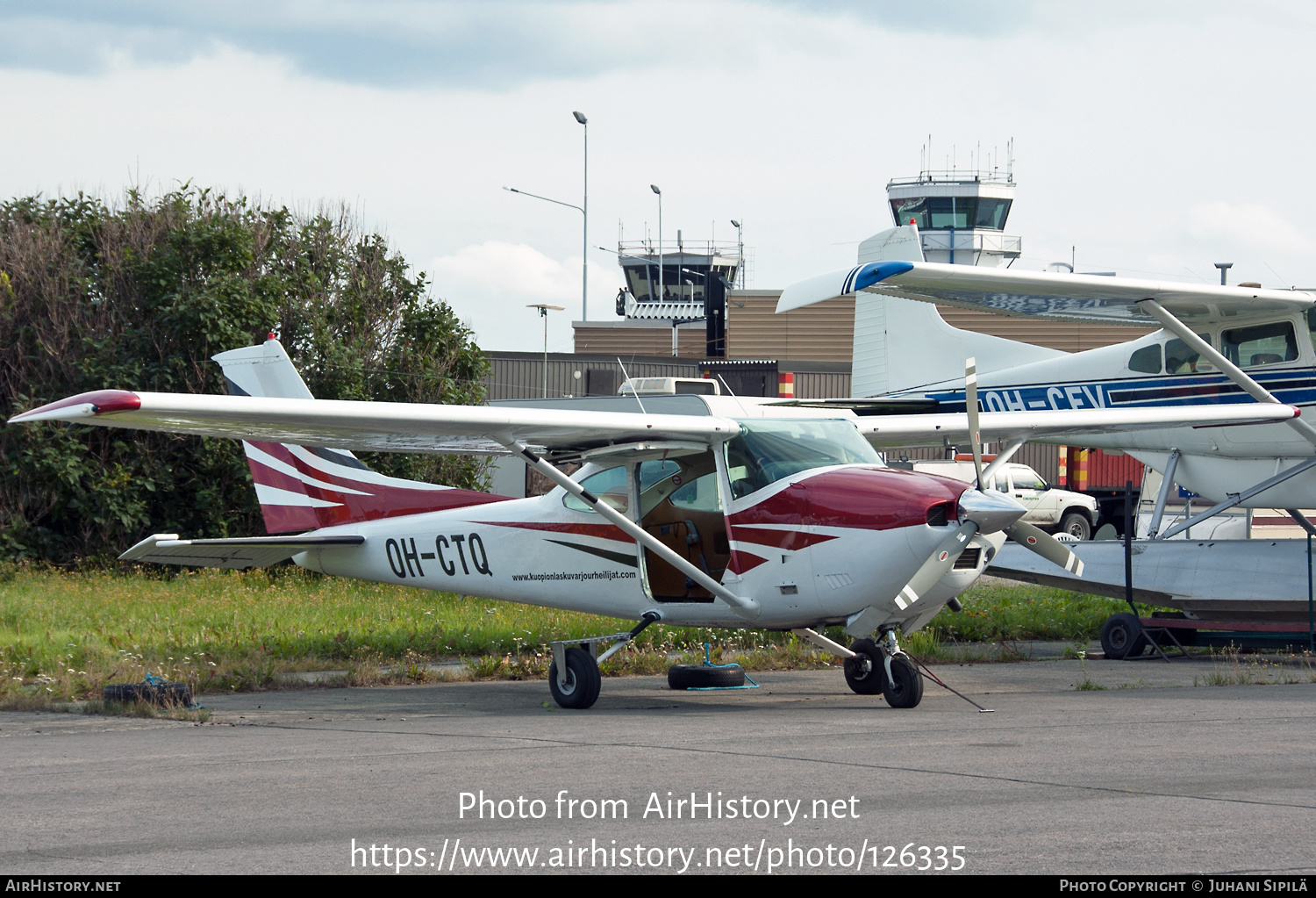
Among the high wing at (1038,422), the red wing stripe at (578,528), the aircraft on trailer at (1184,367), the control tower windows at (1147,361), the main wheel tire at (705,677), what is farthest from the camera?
the control tower windows at (1147,361)

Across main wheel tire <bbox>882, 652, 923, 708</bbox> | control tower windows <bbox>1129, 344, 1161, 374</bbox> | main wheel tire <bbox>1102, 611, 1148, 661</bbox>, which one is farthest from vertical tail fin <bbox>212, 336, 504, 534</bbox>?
control tower windows <bbox>1129, 344, 1161, 374</bbox>

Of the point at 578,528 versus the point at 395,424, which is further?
the point at 578,528

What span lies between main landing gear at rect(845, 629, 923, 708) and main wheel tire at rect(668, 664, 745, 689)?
94cm

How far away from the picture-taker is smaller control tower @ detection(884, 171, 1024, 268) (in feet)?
166

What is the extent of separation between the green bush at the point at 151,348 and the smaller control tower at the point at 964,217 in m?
34.5

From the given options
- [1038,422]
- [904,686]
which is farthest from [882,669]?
[1038,422]

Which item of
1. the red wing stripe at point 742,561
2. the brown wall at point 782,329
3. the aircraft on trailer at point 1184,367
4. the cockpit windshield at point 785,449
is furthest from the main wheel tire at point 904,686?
the brown wall at point 782,329

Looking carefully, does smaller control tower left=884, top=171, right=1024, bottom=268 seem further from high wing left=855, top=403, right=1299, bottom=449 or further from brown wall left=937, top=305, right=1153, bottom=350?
high wing left=855, top=403, right=1299, bottom=449

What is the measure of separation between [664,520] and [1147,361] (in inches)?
283

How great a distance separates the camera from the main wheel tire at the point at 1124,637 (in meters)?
12.0

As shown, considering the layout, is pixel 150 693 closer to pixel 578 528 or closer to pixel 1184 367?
pixel 578 528

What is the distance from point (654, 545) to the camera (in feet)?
28.9

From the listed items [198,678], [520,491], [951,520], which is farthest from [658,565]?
[520,491]

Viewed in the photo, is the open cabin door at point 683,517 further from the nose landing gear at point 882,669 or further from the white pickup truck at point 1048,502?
the white pickup truck at point 1048,502
